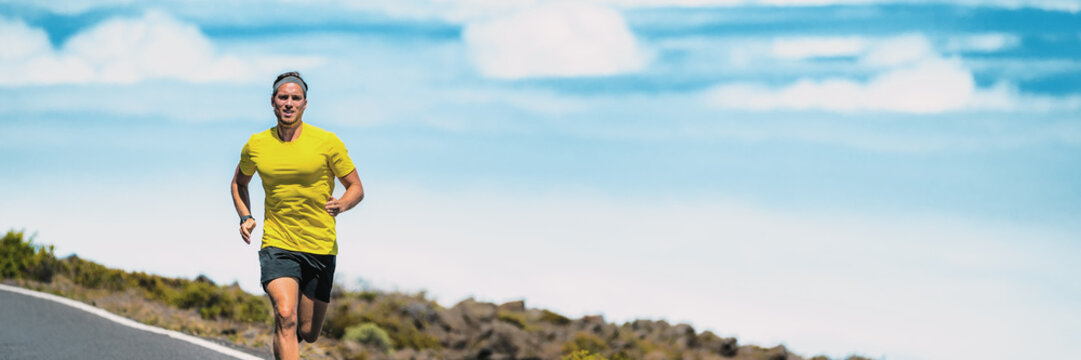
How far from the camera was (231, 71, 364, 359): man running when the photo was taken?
616 cm

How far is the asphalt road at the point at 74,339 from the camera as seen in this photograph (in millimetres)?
9148

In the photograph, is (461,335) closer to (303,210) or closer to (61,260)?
(303,210)

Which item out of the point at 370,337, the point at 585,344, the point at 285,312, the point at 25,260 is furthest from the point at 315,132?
the point at 25,260

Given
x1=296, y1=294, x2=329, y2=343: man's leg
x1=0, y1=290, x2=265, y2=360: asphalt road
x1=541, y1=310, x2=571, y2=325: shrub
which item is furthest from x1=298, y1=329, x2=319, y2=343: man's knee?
x1=541, y1=310, x2=571, y2=325: shrub

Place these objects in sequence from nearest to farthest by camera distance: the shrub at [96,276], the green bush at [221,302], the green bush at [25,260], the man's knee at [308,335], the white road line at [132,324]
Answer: the man's knee at [308,335] → the white road line at [132,324] → the green bush at [221,302] → the shrub at [96,276] → the green bush at [25,260]

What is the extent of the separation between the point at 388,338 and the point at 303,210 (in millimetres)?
4019

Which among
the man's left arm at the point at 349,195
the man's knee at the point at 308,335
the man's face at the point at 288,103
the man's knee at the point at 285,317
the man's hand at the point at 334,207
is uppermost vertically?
the man's face at the point at 288,103

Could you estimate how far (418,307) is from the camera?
36.8 feet

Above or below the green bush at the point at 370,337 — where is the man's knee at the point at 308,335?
below

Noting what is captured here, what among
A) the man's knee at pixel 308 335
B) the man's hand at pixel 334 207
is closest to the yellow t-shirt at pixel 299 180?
the man's hand at pixel 334 207

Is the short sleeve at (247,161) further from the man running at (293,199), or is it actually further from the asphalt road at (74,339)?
the asphalt road at (74,339)

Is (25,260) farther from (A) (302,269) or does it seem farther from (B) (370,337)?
(A) (302,269)

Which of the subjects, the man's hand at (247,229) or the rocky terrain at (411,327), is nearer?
the man's hand at (247,229)

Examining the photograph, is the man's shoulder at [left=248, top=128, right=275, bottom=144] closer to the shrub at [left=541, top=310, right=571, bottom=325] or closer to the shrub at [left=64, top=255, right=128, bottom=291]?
the shrub at [left=541, top=310, right=571, bottom=325]
